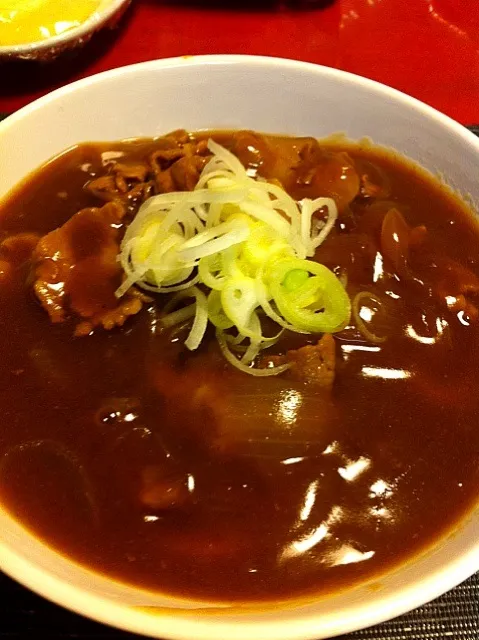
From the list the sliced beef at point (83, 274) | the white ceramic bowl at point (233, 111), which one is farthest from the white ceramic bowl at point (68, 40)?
the sliced beef at point (83, 274)

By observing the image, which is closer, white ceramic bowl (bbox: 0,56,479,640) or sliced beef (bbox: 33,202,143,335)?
sliced beef (bbox: 33,202,143,335)

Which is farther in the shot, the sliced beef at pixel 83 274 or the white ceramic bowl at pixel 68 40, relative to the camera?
the white ceramic bowl at pixel 68 40

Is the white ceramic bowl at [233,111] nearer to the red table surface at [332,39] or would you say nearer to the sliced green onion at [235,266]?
the sliced green onion at [235,266]

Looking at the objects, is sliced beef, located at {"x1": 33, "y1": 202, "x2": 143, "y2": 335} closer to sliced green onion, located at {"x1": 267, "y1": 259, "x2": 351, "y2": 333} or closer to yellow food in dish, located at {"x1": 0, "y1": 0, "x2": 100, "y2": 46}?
sliced green onion, located at {"x1": 267, "y1": 259, "x2": 351, "y2": 333}

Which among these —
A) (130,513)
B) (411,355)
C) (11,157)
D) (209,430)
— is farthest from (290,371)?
(11,157)

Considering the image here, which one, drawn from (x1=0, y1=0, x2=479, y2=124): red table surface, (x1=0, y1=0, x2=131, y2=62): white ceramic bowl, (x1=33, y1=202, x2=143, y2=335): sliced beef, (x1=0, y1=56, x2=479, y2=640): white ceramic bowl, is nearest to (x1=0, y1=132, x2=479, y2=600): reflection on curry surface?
(x1=33, y1=202, x2=143, y2=335): sliced beef

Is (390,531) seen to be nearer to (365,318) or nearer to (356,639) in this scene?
(356,639)
